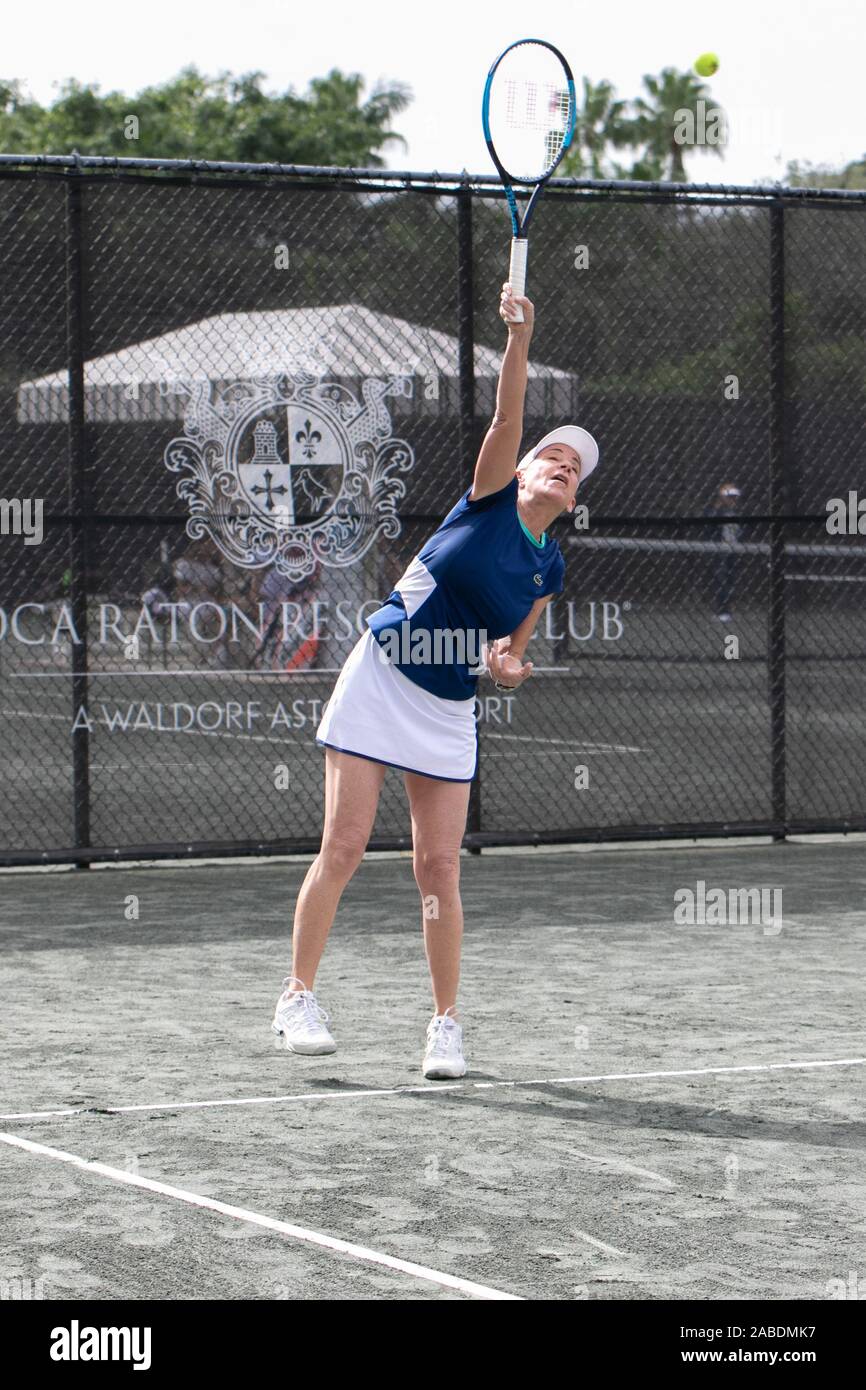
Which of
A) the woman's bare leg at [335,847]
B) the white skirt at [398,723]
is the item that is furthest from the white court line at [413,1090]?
the white skirt at [398,723]

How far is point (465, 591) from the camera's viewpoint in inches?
233

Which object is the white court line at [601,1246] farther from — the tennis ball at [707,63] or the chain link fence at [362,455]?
→ the tennis ball at [707,63]

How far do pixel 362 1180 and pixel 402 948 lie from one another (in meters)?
3.13

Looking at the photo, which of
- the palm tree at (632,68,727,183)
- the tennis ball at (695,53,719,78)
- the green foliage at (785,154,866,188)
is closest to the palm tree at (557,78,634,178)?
the palm tree at (632,68,727,183)

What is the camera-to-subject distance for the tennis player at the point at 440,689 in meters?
5.89

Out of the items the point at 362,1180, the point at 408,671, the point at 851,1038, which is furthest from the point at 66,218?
the point at 362,1180

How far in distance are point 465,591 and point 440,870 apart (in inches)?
30.0

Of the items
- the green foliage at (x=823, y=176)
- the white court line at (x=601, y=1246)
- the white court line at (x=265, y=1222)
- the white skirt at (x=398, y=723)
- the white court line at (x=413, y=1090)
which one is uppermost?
the green foliage at (x=823, y=176)

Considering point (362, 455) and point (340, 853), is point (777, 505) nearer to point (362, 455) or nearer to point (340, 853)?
point (362, 455)

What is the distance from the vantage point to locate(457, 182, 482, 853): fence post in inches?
399

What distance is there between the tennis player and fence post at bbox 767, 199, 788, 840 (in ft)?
15.7


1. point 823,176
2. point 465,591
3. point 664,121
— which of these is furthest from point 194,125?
point 465,591

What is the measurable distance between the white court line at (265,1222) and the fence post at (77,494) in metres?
4.41

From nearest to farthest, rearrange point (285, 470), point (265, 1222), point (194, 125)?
1. point (265, 1222)
2. point (285, 470)
3. point (194, 125)
